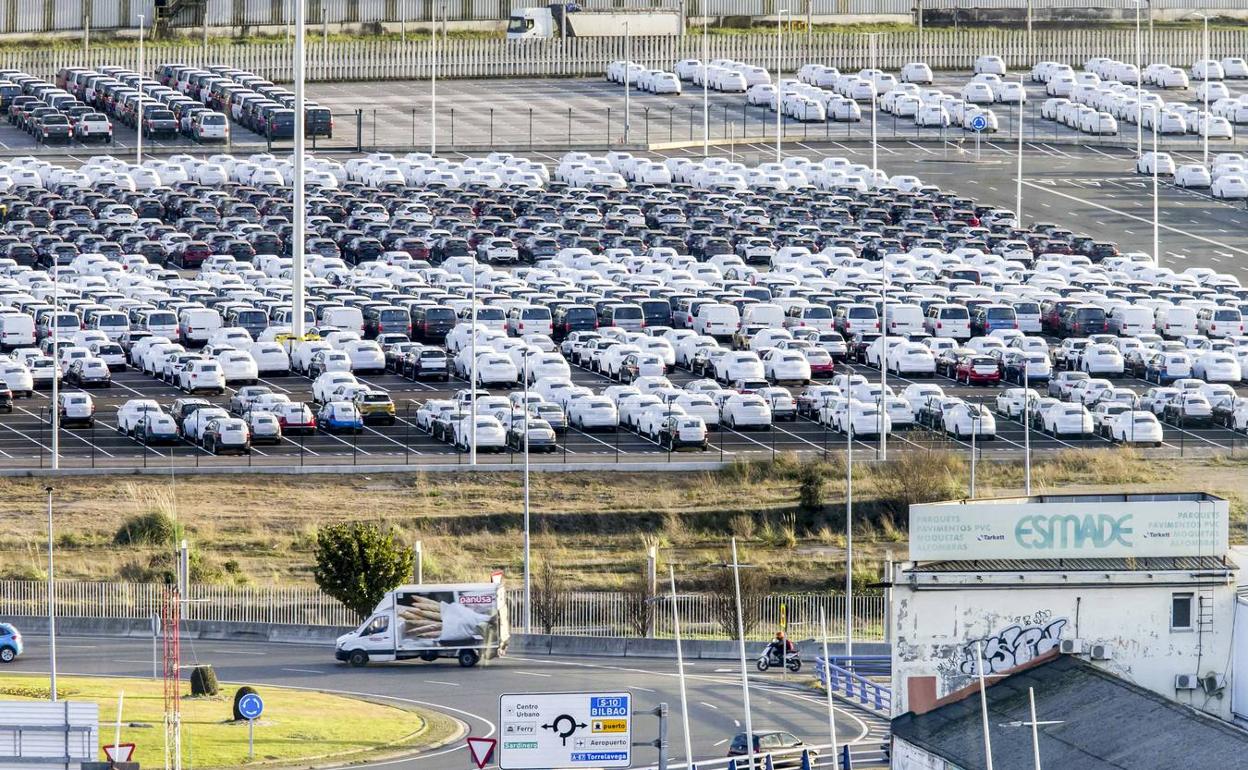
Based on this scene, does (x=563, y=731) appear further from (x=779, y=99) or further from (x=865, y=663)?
(x=779, y=99)

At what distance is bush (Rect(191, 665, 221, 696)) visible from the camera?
235 ft

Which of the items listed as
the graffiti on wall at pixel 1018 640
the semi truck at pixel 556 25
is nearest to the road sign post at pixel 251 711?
the graffiti on wall at pixel 1018 640

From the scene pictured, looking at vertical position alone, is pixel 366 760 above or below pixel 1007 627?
below

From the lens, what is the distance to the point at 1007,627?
57.5 m

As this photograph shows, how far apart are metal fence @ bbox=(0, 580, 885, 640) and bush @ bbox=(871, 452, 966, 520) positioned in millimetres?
14274

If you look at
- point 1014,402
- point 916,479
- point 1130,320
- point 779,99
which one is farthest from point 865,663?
point 779,99

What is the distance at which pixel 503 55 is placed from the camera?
193750 mm

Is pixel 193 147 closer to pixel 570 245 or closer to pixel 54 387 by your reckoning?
pixel 570 245

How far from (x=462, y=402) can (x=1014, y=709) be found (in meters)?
54.3

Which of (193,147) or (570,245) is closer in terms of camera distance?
(570,245)

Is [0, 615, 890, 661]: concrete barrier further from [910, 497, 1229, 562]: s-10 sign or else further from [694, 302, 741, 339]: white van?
[694, 302, 741, 339]: white van

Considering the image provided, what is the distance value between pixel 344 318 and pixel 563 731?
68932 mm

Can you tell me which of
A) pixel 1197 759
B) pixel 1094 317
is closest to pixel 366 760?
pixel 1197 759

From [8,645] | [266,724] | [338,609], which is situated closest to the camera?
[266,724]
